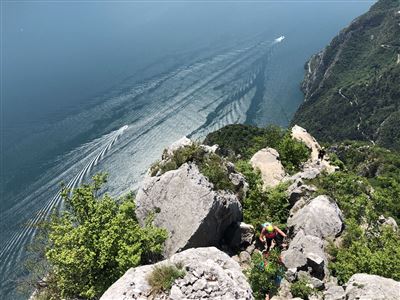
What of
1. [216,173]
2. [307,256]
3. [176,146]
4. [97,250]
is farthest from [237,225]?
[97,250]

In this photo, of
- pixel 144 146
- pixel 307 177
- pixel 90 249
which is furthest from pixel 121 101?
pixel 90 249

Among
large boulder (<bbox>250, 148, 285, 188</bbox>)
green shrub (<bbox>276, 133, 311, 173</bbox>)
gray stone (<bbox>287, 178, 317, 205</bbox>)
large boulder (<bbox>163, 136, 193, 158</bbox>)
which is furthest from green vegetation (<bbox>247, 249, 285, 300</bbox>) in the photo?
green shrub (<bbox>276, 133, 311, 173</bbox>)

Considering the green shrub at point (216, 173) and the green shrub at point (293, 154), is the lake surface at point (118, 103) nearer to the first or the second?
the green shrub at point (293, 154)

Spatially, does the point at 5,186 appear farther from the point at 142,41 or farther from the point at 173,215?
the point at 142,41

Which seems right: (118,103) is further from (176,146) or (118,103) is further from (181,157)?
(181,157)

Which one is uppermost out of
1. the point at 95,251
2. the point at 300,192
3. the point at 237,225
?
the point at 95,251
